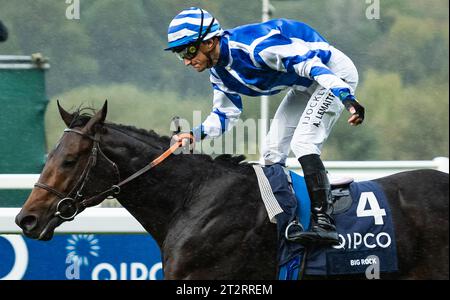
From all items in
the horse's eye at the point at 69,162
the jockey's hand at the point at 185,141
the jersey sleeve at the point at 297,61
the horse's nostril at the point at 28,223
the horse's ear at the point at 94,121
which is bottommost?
the horse's nostril at the point at 28,223

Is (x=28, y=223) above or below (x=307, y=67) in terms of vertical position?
below

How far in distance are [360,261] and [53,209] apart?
1.43 m

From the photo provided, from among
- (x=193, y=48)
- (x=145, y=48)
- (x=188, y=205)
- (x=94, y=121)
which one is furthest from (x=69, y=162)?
(x=145, y=48)

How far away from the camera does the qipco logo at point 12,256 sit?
509 cm

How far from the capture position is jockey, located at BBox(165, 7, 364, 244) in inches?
164

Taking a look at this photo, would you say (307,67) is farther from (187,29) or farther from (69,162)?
(69,162)

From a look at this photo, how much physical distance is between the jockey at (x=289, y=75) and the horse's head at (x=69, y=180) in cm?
42

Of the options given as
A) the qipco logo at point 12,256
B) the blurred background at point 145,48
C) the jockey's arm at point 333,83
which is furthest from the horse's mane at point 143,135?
the blurred background at point 145,48

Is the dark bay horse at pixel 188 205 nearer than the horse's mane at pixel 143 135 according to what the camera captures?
Yes

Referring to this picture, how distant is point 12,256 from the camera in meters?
5.09

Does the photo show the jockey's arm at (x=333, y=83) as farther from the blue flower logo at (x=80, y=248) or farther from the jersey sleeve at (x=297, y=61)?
the blue flower logo at (x=80, y=248)

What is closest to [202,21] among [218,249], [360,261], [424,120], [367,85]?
[218,249]

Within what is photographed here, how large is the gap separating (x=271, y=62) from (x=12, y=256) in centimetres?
192

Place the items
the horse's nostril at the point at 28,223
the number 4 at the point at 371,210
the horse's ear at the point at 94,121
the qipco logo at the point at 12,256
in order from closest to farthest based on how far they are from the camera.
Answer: the horse's nostril at the point at 28,223
the horse's ear at the point at 94,121
the number 4 at the point at 371,210
the qipco logo at the point at 12,256
